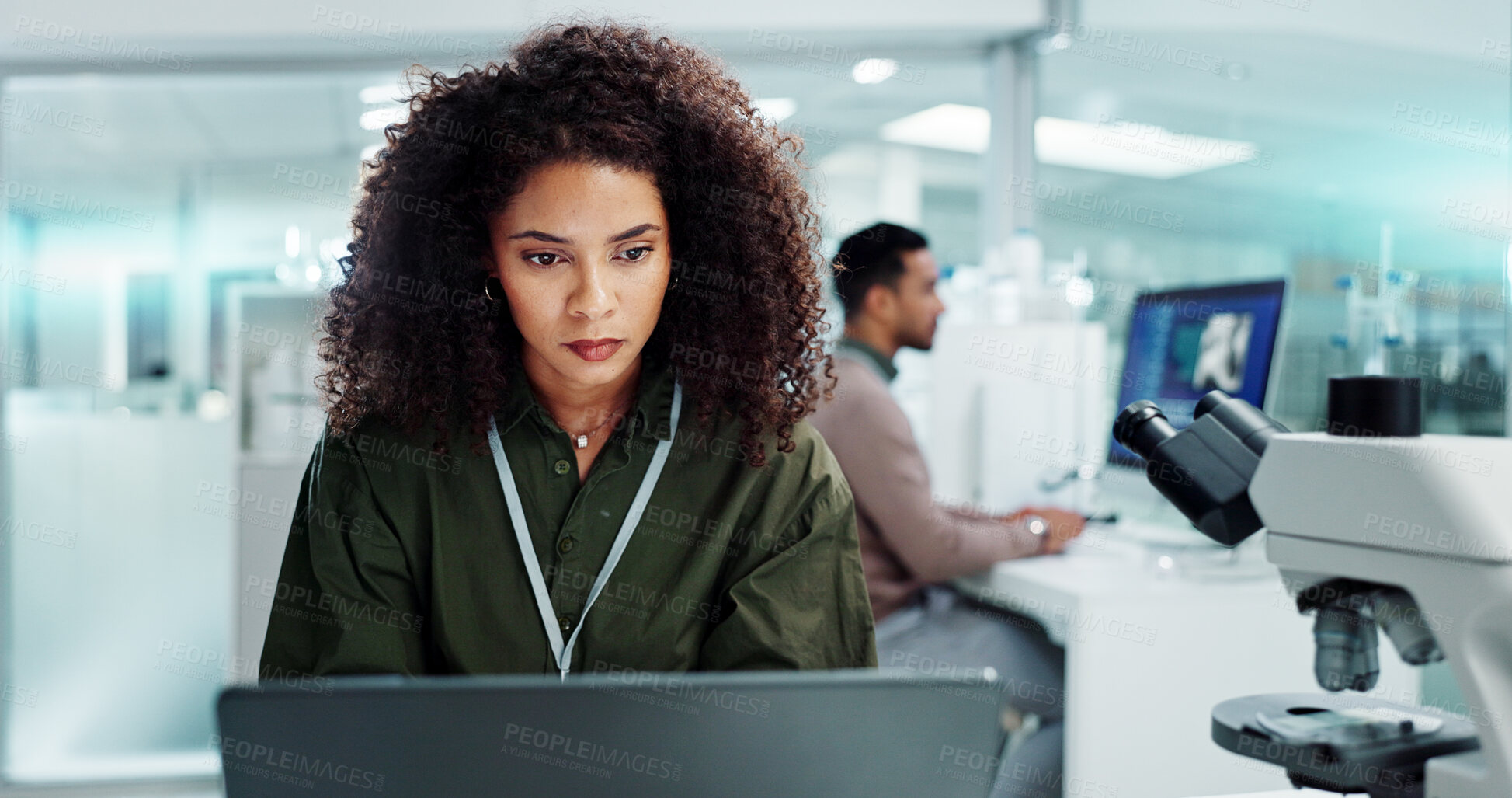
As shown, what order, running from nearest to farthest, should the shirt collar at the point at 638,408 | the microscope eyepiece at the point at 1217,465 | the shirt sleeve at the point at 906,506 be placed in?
the microscope eyepiece at the point at 1217,465
the shirt collar at the point at 638,408
the shirt sleeve at the point at 906,506

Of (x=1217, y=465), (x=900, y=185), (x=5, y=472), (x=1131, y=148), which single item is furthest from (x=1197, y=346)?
(x=5, y=472)

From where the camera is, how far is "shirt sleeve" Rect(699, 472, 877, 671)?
1126 mm

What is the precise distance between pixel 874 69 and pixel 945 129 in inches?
12.6

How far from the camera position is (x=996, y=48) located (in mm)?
3168

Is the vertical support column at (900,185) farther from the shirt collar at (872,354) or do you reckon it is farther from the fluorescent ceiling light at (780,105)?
the shirt collar at (872,354)

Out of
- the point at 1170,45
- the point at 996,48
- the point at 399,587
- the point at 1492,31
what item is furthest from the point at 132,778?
the point at 1492,31

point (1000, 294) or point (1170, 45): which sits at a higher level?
point (1170, 45)

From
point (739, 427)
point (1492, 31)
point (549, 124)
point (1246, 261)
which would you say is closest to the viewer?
point (549, 124)

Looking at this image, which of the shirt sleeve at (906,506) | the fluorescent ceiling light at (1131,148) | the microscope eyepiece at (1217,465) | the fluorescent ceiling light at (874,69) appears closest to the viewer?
the microscope eyepiece at (1217,465)

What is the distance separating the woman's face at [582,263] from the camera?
1081 mm

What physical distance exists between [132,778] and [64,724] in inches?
10.5

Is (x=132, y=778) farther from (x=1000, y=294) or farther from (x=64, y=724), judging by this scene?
(x=1000, y=294)

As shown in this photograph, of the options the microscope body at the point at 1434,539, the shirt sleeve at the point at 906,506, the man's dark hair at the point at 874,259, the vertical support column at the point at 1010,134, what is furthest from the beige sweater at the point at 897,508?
the microscope body at the point at 1434,539

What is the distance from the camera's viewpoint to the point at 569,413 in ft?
4.08
